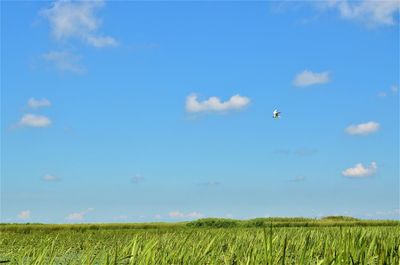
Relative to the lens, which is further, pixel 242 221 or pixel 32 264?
pixel 242 221

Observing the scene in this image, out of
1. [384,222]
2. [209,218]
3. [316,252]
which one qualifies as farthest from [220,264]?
[384,222]

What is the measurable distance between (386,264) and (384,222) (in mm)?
27431

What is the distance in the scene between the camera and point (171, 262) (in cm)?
437

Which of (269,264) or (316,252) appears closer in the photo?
(269,264)

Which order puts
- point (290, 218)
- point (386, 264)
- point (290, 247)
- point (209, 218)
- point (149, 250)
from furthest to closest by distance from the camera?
point (290, 218), point (209, 218), point (290, 247), point (386, 264), point (149, 250)

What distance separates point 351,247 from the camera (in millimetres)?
3412

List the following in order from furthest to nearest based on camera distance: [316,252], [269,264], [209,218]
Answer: [209,218]
[316,252]
[269,264]

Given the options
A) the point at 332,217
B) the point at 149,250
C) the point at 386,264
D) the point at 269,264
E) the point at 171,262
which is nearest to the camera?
the point at 269,264

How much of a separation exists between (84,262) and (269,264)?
1.22 metres

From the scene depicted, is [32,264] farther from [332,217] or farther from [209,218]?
[332,217]

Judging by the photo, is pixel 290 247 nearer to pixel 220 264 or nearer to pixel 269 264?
pixel 220 264

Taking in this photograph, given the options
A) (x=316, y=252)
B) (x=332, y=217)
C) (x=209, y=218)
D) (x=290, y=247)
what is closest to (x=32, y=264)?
(x=316, y=252)

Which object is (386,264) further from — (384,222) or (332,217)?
(332,217)

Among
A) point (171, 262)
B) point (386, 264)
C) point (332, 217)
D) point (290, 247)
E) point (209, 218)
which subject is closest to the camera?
→ point (386, 264)
